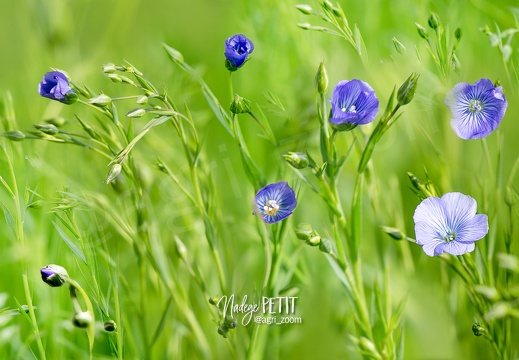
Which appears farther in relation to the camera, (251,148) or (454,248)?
(251,148)

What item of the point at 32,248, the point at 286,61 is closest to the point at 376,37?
the point at 286,61

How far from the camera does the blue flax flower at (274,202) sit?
0.61 m

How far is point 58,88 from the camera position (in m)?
0.59

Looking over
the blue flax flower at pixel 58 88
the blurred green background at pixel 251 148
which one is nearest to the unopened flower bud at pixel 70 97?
the blue flax flower at pixel 58 88

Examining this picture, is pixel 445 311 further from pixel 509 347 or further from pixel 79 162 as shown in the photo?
pixel 79 162

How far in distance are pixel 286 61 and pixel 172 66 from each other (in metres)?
0.15

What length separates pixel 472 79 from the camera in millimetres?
741

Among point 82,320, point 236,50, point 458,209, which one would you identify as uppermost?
point 236,50

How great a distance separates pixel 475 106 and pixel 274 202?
0.66ft

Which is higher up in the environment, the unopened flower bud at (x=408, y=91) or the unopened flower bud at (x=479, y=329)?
the unopened flower bud at (x=408, y=91)

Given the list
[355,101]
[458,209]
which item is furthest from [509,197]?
[355,101]

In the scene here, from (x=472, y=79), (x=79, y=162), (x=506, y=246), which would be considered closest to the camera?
(x=506, y=246)

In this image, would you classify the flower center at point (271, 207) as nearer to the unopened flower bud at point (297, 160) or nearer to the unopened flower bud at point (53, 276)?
the unopened flower bud at point (297, 160)

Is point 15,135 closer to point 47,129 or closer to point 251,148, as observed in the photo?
point 47,129
